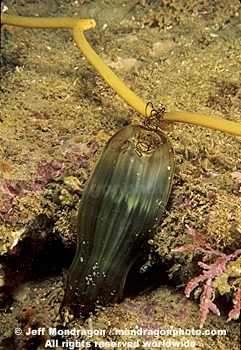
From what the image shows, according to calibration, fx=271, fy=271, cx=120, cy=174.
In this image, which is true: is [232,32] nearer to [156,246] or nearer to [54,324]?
[156,246]

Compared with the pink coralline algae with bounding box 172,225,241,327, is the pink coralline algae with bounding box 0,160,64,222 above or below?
above

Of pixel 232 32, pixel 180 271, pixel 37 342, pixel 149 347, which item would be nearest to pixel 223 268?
pixel 180 271

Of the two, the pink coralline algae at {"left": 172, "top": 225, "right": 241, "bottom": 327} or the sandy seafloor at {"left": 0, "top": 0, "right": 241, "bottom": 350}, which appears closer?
the pink coralline algae at {"left": 172, "top": 225, "right": 241, "bottom": 327}

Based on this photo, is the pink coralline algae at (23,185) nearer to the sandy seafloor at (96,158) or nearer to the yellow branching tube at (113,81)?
the sandy seafloor at (96,158)

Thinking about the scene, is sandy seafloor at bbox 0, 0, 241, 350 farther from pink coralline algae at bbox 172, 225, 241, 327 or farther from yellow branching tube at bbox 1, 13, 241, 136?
yellow branching tube at bbox 1, 13, 241, 136

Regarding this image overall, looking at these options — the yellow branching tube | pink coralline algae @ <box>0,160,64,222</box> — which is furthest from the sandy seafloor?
the yellow branching tube

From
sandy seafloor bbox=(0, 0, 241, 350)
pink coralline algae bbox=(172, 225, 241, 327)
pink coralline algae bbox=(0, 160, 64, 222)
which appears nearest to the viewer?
pink coralline algae bbox=(172, 225, 241, 327)

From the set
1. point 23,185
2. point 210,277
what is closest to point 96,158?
point 23,185
